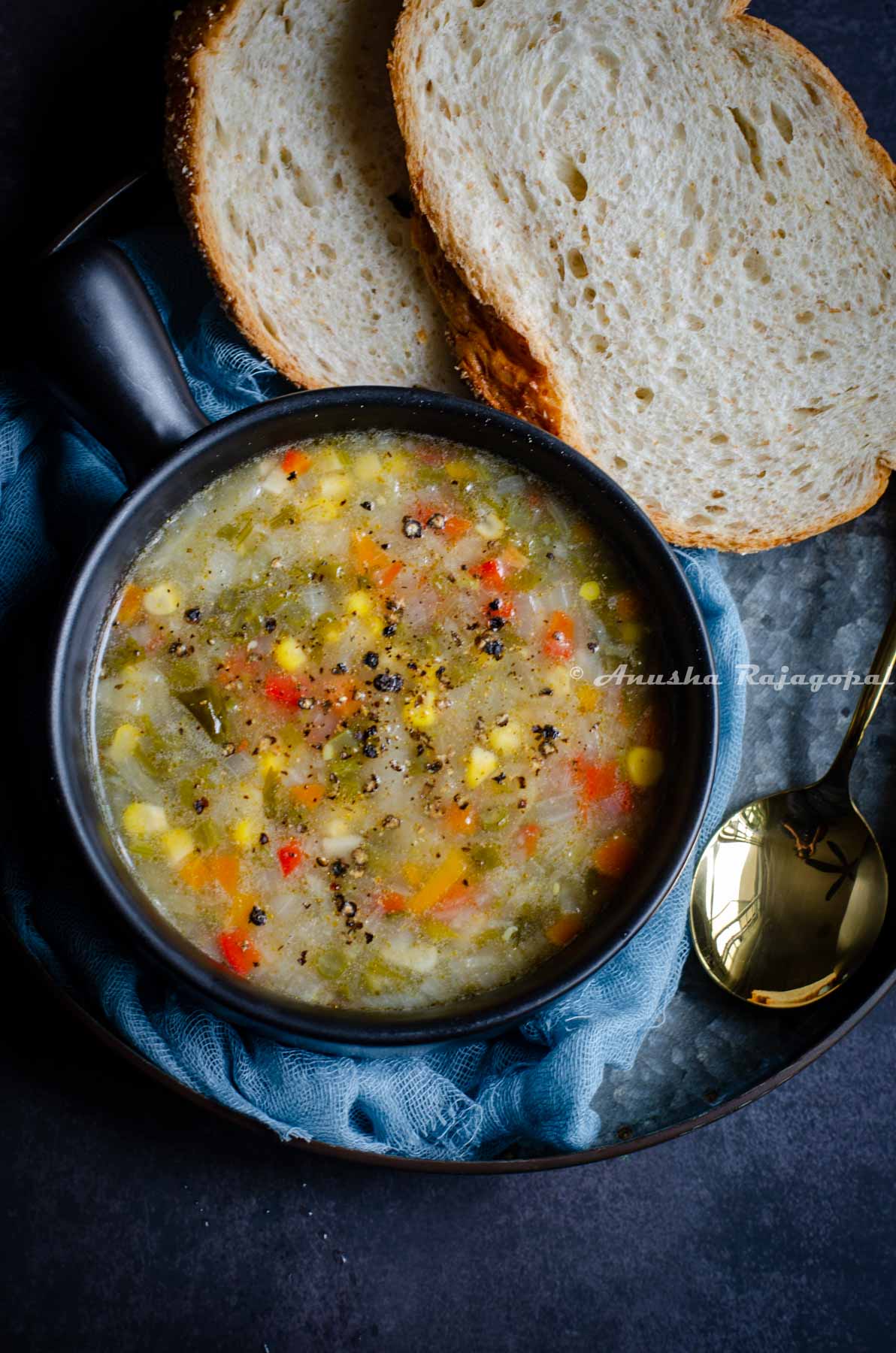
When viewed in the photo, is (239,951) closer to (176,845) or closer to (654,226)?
(176,845)

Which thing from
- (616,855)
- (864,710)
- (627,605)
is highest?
(627,605)

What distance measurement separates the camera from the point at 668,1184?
2.57m

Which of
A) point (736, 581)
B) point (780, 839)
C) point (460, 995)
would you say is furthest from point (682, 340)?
point (460, 995)

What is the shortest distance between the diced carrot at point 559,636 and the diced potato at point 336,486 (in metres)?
0.48

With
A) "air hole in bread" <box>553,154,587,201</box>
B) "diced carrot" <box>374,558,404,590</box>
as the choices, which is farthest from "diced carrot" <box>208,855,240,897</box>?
"air hole in bread" <box>553,154,587,201</box>

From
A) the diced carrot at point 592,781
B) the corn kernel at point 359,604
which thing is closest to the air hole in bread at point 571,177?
the corn kernel at point 359,604

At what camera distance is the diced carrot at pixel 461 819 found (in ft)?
6.84

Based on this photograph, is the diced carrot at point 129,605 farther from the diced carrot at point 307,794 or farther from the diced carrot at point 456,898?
the diced carrot at point 456,898

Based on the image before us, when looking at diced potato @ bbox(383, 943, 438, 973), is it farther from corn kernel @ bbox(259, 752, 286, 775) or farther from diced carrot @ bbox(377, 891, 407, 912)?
corn kernel @ bbox(259, 752, 286, 775)

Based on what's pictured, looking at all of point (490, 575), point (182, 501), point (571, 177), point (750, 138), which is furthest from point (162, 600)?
point (750, 138)

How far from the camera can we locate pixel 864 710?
2436 mm

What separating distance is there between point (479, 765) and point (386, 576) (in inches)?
16.4

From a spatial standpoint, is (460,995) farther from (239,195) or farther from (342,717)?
(239,195)

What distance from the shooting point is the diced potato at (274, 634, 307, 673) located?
2105mm
